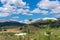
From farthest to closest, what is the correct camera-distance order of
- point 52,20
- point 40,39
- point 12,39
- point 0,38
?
point 0,38, point 12,39, point 40,39, point 52,20

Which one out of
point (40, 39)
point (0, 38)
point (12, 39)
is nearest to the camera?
point (40, 39)

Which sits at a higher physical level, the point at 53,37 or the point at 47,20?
the point at 47,20

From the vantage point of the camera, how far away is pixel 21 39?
8.81m

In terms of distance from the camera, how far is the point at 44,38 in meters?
8.45

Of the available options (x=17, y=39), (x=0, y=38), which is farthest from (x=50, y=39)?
(x=0, y=38)

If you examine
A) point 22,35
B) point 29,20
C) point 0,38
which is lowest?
point 0,38

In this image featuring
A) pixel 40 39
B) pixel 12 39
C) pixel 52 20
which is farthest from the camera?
pixel 12 39

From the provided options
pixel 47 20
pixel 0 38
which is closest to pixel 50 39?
pixel 47 20

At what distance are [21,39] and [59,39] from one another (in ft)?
5.13

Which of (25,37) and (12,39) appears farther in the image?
(12,39)

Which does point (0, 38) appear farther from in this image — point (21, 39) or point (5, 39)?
point (21, 39)

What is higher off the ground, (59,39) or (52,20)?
(52,20)

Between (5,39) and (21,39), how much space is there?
146cm

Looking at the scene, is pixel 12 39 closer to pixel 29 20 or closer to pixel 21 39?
pixel 21 39
